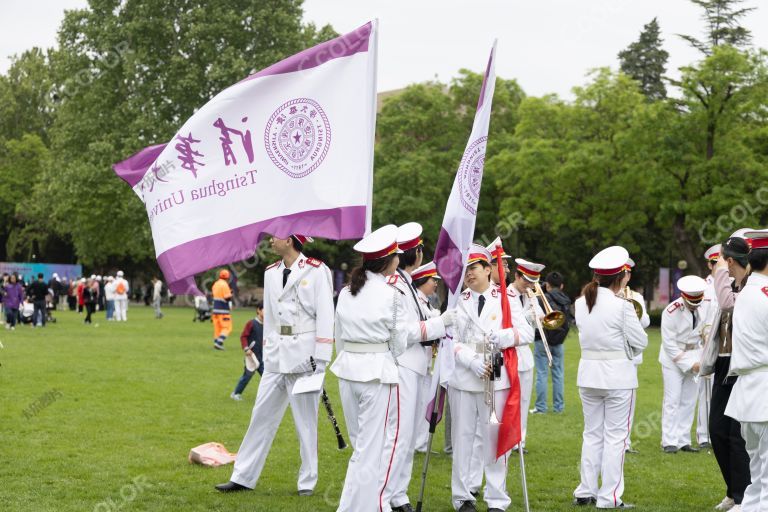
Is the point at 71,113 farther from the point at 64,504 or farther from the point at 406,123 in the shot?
the point at 64,504

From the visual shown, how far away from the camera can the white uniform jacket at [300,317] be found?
8.78 meters

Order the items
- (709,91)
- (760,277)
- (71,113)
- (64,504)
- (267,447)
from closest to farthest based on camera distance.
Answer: (760,277) < (64,504) < (267,447) < (709,91) < (71,113)

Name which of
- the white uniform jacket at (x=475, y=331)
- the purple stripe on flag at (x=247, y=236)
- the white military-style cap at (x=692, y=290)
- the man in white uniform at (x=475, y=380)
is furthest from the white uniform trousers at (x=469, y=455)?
the white military-style cap at (x=692, y=290)

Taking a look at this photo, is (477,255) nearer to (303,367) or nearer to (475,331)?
(475,331)

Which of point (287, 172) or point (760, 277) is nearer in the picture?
point (760, 277)

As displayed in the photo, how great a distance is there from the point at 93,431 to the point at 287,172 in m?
5.53

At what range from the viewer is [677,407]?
11945mm

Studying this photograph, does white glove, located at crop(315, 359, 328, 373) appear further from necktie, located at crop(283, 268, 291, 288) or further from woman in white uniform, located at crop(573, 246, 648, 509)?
woman in white uniform, located at crop(573, 246, 648, 509)

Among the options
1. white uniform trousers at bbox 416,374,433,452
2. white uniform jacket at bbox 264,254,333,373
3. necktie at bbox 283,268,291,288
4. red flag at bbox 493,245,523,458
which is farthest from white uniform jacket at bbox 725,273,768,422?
necktie at bbox 283,268,291,288

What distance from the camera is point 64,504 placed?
8.43 meters

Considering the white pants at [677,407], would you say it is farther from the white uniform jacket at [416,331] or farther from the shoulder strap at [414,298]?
the shoulder strap at [414,298]

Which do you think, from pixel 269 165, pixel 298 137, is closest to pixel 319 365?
pixel 269 165

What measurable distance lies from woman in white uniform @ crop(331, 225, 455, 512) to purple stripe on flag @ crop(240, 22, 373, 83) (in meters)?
2.04

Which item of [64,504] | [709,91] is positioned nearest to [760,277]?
[64,504]
